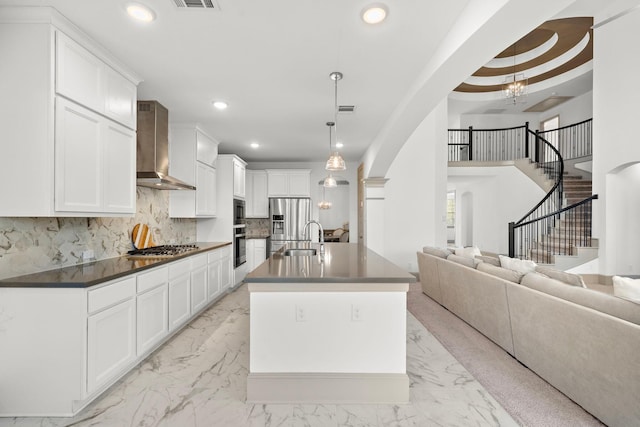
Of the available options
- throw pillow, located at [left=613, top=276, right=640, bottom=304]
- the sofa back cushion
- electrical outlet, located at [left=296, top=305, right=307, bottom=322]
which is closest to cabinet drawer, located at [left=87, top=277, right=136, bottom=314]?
electrical outlet, located at [left=296, top=305, right=307, bottom=322]

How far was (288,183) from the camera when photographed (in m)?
6.92

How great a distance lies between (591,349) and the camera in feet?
6.28

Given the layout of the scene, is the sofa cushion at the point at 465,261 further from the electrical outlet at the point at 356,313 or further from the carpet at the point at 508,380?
the electrical outlet at the point at 356,313

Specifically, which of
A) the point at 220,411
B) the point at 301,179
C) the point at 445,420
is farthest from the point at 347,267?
the point at 301,179

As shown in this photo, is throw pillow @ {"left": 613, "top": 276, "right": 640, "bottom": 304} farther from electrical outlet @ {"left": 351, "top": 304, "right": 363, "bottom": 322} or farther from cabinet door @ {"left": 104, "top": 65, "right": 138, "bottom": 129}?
cabinet door @ {"left": 104, "top": 65, "right": 138, "bottom": 129}

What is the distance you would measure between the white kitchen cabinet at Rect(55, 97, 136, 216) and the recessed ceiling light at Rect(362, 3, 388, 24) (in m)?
2.18

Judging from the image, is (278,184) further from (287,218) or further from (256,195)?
(287,218)

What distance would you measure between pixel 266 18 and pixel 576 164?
9.11m

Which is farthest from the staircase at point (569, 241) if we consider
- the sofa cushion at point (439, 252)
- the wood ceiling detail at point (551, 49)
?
the wood ceiling detail at point (551, 49)

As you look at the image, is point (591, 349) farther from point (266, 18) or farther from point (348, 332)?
point (266, 18)

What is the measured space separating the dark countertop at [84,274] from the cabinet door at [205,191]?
1.74 metres

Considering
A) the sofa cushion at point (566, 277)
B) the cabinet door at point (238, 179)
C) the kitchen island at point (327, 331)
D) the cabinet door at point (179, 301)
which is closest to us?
the kitchen island at point (327, 331)

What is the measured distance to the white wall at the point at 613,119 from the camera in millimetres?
5094

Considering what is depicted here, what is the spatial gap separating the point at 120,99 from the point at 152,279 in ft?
5.41
